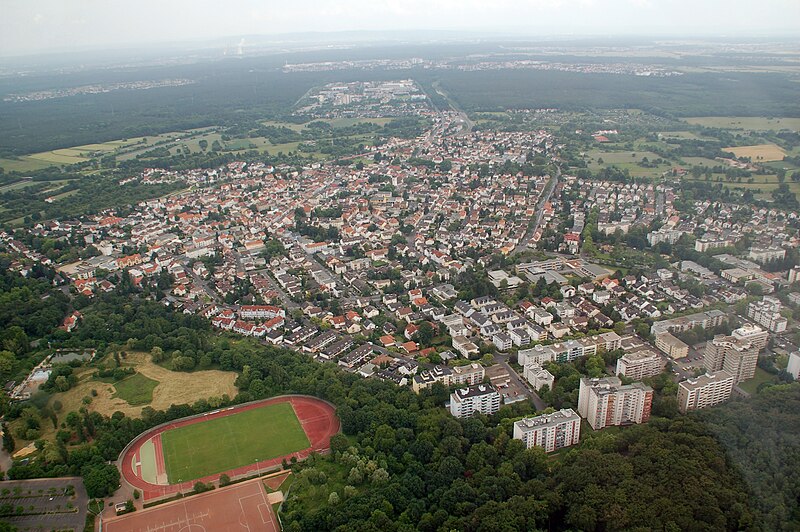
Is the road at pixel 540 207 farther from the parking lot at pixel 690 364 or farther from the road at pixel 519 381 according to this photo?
the parking lot at pixel 690 364

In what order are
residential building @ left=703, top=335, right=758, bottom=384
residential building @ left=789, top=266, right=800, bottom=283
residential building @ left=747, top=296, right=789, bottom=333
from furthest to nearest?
1. residential building @ left=789, top=266, right=800, bottom=283
2. residential building @ left=747, top=296, right=789, bottom=333
3. residential building @ left=703, top=335, right=758, bottom=384

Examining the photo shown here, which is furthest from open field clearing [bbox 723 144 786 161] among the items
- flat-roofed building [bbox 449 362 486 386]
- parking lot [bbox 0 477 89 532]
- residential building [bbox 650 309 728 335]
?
parking lot [bbox 0 477 89 532]

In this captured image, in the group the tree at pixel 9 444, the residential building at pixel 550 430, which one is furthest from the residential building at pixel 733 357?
the tree at pixel 9 444

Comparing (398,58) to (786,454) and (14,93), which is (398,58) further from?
(786,454)

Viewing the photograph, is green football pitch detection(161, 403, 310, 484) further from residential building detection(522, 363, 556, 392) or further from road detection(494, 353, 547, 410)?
residential building detection(522, 363, 556, 392)

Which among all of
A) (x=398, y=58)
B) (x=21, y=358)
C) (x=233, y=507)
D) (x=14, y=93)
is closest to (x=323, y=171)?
(x=21, y=358)

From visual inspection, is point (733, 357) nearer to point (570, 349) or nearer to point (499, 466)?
point (570, 349)
